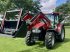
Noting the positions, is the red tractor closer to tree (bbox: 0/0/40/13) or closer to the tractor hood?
the tractor hood

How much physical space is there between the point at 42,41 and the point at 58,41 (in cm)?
115

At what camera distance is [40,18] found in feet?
41.0

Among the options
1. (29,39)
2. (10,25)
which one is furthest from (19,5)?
(29,39)

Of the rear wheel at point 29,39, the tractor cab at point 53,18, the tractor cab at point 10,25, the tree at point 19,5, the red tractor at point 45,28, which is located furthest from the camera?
the tree at point 19,5

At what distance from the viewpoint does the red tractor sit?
39.9 ft

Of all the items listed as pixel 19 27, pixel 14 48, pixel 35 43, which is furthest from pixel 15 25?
pixel 14 48

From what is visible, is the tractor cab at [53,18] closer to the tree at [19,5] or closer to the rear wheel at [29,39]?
the rear wheel at [29,39]

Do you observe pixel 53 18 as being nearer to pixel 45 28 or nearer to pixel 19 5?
pixel 45 28

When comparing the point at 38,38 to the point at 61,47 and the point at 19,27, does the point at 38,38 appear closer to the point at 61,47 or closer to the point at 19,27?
the point at 61,47

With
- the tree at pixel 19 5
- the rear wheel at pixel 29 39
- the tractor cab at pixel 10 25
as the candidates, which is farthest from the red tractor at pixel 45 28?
the tree at pixel 19 5

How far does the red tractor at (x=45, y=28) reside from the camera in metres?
12.2

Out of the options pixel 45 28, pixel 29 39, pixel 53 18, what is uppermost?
pixel 53 18

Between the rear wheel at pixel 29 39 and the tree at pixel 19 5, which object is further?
the tree at pixel 19 5

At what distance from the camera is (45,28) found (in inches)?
510
